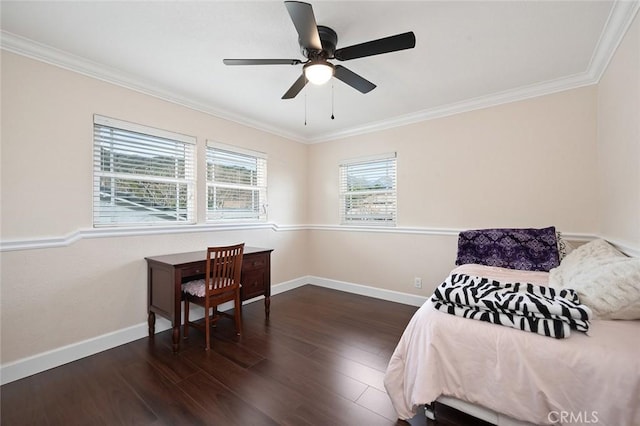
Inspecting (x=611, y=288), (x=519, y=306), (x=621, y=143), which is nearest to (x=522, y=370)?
(x=519, y=306)

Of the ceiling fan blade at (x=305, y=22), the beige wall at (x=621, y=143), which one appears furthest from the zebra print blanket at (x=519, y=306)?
the ceiling fan blade at (x=305, y=22)

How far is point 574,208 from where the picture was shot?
8.80 ft

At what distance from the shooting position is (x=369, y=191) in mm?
4086

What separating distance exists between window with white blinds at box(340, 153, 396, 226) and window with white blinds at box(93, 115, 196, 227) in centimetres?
225

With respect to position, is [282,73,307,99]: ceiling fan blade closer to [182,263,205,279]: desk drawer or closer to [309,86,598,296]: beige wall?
[182,263,205,279]: desk drawer

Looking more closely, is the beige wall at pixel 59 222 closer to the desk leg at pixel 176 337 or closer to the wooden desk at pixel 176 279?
the wooden desk at pixel 176 279

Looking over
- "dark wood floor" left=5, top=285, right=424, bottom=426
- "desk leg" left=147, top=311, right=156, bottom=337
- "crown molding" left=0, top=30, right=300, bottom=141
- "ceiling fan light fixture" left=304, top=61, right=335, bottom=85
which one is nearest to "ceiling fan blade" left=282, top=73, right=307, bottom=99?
"ceiling fan light fixture" left=304, top=61, right=335, bottom=85

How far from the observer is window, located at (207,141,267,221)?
3.40 m

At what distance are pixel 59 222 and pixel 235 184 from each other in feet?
5.90

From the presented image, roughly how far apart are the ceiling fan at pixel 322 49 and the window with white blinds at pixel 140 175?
57.5 inches

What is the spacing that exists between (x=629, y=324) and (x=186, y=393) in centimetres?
257

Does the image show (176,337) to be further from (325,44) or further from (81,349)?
(325,44)

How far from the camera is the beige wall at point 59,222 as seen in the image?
6.68 feet

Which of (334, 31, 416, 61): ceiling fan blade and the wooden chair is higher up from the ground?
(334, 31, 416, 61): ceiling fan blade
